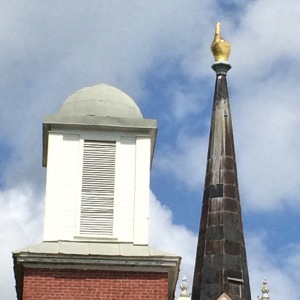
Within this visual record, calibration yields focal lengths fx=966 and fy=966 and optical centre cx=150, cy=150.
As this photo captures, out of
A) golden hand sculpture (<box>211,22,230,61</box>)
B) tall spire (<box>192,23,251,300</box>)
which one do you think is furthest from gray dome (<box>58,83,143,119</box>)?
golden hand sculpture (<box>211,22,230,61</box>)

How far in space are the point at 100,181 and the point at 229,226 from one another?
253 inches

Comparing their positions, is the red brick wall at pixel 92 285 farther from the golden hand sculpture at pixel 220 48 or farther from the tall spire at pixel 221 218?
the golden hand sculpture at pixel 220 48

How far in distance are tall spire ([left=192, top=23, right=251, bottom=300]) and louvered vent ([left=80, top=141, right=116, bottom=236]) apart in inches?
219

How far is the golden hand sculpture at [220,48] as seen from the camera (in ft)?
111

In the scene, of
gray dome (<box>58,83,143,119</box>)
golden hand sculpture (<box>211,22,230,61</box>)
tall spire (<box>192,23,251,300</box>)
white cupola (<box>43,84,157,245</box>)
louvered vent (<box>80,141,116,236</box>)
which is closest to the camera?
white cupola (<box>43,84,157,245</box>)

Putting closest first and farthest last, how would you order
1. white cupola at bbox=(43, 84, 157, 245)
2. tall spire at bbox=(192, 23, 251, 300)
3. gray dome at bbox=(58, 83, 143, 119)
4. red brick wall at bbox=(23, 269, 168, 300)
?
red brick wall at bbox=(23, 269, 168, 300) → white cupola at bbox=(43, 84, 157, 245) → gray dome at bbox=(58, 83, 143, 119) → tall spire at bbox=(192, 23, 251, 300)

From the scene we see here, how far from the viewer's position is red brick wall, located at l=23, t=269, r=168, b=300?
78.1ft

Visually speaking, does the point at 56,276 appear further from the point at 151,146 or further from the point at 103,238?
the point at 151,146

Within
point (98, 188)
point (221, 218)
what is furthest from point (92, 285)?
point (221, 218)

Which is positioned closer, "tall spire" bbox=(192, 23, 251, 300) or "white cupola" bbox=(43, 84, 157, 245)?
"white cupola" bbox=(43, 84, 157, 245)

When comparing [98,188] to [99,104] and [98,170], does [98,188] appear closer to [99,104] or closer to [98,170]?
[98,170]

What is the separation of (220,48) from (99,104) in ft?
28.4

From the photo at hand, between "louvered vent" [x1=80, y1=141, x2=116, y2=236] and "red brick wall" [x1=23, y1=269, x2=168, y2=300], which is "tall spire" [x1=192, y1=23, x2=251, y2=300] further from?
"louvered vent" [x1=80, y1=141, x2=116, y2=236]

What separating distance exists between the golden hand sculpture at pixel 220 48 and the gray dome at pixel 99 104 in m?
7.69
